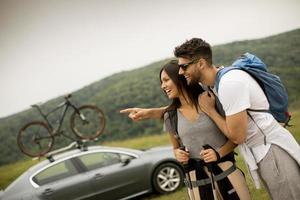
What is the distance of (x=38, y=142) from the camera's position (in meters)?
10.3

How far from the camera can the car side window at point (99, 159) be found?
7.41 metres

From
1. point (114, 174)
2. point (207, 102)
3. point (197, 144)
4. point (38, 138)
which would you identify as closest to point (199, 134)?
point (197, 144)

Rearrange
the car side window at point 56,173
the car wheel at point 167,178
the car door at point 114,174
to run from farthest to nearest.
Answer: the car wheel at point 167,178
the car door at point 114,174
the car side window at point 56,173

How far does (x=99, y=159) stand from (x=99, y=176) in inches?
12.8

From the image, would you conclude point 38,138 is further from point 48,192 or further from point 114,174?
point 114,174

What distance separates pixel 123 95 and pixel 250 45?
5.72 m

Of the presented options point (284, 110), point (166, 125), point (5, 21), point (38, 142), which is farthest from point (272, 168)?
point (5, 21)

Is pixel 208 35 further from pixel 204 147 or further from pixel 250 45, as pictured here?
pixel 204 147

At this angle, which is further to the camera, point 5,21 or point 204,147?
point 5,21

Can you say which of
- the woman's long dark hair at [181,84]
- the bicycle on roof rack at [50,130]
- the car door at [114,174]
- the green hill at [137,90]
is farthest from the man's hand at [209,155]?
the green hill at [137,90]

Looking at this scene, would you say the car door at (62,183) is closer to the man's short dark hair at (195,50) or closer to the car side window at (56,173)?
the car side window at (56,173)

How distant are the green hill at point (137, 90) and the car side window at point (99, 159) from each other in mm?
Answer: 10081

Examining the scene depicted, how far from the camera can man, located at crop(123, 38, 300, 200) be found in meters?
2.40

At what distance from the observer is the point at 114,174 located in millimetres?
7281
